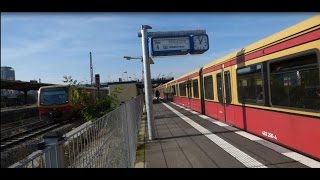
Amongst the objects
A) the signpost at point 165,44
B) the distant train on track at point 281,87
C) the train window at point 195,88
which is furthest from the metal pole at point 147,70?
the train window at point 195,88

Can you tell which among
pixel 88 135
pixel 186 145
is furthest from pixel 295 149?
pixel 88 135

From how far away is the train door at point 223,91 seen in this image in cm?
1518

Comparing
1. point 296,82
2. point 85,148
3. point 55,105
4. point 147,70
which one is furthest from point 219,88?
point 55,105

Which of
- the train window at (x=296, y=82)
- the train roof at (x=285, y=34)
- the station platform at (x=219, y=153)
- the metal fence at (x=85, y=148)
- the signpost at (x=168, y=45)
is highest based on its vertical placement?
the signpost at (x=168, y=45)

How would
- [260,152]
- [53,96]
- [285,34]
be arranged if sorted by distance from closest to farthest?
A: [285,34]
[260,152]
[53,96]

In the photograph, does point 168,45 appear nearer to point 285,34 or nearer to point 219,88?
point 219,88

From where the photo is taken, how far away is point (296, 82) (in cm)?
830

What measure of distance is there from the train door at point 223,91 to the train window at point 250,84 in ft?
5.58

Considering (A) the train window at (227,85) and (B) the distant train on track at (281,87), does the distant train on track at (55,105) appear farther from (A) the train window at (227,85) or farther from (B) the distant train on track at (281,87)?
(B) the distant train on track at (281,87)

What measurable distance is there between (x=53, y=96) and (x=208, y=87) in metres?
11.8

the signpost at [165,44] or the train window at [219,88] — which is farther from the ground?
the signpost at [165,44]

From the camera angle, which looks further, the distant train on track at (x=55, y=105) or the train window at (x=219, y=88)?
the distant train on track at (x=55, y=105)
